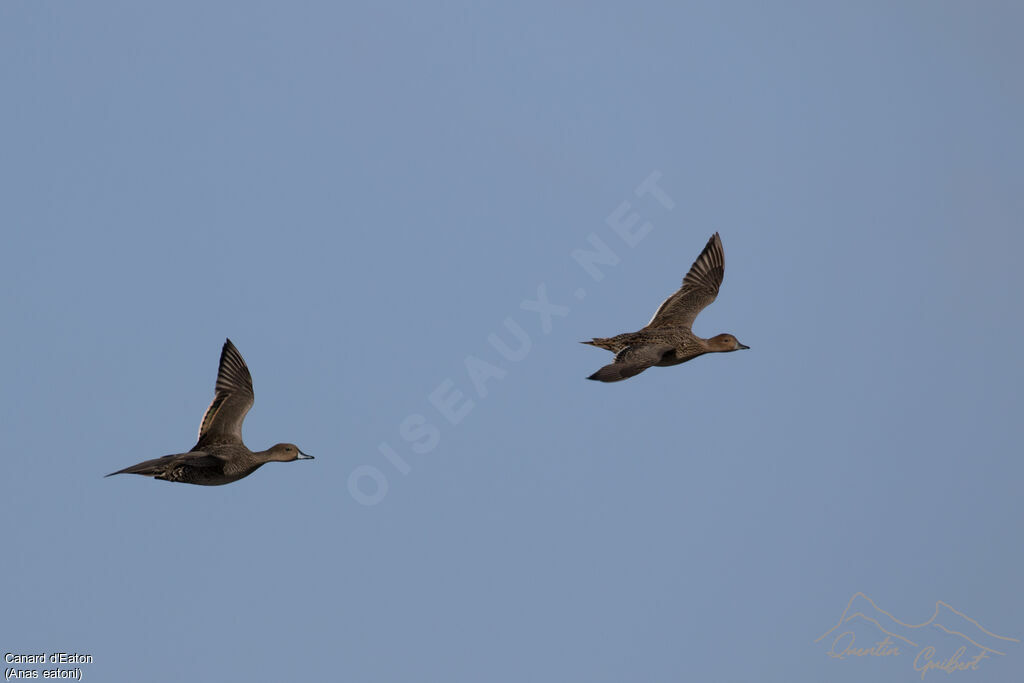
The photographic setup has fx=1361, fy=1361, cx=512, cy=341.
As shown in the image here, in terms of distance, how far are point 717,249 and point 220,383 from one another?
13.2 metres

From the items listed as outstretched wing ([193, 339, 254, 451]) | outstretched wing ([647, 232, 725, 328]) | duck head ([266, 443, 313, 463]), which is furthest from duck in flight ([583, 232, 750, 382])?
outstretched wing ([193, 339, 254, 451])

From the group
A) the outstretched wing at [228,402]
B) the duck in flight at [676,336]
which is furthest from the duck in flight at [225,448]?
the duck in flight at [676,336]

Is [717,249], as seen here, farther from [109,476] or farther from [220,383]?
[109,476]

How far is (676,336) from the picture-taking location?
110 ft

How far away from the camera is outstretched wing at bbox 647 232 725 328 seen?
3472 centimetres

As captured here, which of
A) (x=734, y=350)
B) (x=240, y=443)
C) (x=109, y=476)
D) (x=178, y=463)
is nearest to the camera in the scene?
(x=109, y=476)

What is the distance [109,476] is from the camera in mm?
26281

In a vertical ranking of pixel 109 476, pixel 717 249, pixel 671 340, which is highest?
pixel 717 249

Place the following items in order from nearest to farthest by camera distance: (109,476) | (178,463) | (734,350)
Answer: (109,476) < (178,463) < (734,350)

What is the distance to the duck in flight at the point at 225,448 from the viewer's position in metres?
29.7

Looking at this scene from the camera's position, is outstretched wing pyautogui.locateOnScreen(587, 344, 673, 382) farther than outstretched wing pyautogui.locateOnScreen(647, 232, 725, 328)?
No

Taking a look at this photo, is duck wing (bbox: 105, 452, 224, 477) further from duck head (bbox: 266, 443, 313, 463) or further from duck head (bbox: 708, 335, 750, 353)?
duck head (bbox: 708, 335, 750, 353)

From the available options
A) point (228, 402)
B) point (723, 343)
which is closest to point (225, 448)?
point (228, 402)

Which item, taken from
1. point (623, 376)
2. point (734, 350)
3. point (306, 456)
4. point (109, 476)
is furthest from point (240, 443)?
point (734, 350)
